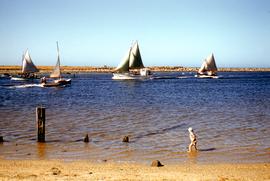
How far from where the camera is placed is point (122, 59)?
85688 millimetres

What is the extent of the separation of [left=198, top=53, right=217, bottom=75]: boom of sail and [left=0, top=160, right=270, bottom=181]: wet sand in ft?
319

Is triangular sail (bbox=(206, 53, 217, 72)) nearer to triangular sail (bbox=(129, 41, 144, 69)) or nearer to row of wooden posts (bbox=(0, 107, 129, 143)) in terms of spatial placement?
triangular sail (bbox=(129, 41, 144, 69))

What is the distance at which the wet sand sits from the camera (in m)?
11.4

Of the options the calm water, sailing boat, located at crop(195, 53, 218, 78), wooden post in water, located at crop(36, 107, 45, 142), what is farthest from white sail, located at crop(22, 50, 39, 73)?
wooden post in water, located at crop(36, 107, 45, 142)

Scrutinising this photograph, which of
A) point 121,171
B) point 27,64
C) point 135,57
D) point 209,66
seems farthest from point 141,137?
point 209,66

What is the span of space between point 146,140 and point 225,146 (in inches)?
142

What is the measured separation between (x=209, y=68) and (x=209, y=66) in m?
1.49

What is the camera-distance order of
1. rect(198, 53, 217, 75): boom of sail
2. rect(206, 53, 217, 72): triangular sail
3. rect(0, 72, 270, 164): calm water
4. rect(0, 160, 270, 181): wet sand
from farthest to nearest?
1. rect(198, 53, 217, 75): boom of sail
2. rect(206, 53, 217, 72): triangular sail
3. rect(0, 72, 270, 164): calm water
4. rect(0, 160, 270, 181): wet sand

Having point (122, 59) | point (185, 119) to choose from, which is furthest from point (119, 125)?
point (122, 59)

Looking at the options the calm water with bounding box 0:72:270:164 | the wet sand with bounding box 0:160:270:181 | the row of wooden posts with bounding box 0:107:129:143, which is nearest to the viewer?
the wet sand with bounding box 0:160:270:181

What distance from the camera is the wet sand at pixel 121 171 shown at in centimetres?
1136

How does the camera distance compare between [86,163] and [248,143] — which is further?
[248,143]

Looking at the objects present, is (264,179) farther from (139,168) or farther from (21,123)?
(21,123)

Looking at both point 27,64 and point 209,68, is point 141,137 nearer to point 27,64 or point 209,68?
point 27,64
